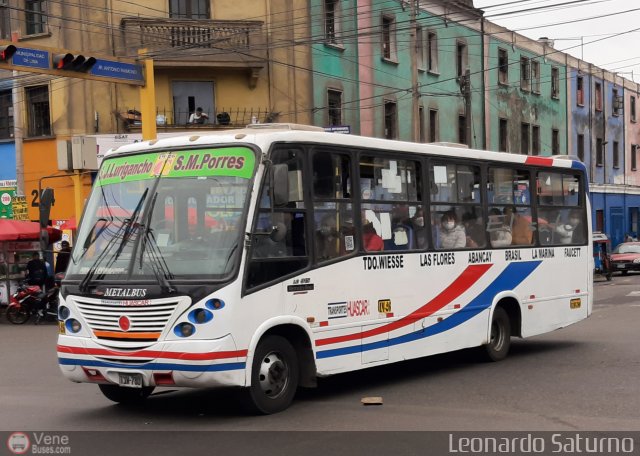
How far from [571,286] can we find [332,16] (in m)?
18.3

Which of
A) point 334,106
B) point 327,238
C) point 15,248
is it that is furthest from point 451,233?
point 334,106

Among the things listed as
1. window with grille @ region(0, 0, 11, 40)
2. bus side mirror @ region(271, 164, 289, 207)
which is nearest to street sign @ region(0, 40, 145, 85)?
bus side mirror @ region(271, 164, 289, 207)

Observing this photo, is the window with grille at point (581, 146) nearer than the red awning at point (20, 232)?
No

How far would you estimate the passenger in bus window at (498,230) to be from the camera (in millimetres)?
12914

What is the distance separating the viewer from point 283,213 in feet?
30.9

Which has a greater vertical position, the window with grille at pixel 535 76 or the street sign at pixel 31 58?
the window with grille at pixel 535 76

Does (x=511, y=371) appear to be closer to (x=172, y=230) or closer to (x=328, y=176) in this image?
(x=328, y=176)

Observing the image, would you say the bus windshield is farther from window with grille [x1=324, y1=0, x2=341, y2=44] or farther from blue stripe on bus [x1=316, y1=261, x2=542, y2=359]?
window with grille [x1=324, y1=0, x2=341, y2=44]

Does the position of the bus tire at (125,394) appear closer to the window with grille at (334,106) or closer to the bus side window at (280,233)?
the bus side window at (280,233)

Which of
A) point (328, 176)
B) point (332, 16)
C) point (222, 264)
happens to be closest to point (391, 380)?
point (328, 176)

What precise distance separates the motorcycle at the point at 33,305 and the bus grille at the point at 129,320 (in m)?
13.6

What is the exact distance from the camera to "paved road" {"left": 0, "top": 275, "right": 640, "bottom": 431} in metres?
8.70

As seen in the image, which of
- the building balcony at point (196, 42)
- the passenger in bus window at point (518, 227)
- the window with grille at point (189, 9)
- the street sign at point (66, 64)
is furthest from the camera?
the window with grille at point (189, 9)

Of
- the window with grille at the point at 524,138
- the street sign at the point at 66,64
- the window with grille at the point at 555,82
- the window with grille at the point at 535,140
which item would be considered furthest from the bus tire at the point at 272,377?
the window with grille at the point at 555,82
